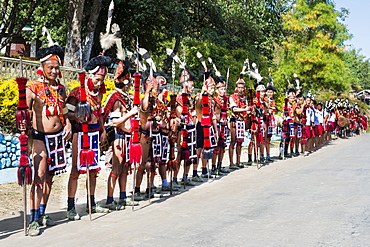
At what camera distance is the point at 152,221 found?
6.95m

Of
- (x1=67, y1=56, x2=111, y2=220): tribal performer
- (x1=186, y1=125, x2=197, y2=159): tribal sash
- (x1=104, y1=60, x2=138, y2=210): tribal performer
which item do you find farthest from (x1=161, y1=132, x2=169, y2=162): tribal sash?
(x1=67, y1=56, x2=111, y2=220): tribal performer

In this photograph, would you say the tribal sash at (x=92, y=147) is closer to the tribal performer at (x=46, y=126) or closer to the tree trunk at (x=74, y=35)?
the tribal performer at (x=46, y=126)

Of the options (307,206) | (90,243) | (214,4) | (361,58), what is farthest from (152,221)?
(361,58)

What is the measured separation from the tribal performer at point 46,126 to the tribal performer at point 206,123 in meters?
4.14

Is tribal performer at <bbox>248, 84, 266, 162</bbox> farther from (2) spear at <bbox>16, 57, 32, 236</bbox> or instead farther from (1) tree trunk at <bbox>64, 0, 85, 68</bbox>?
(2) spear at <bbox>16, 57, 32, 236</bbox>

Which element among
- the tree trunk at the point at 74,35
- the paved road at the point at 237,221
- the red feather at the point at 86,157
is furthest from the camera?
the tree trunk at the point at 74,35

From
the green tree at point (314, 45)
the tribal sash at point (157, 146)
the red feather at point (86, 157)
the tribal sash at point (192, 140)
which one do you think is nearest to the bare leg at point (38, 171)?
the red feather at point (86, 157)

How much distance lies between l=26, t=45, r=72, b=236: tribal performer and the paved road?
495 mm

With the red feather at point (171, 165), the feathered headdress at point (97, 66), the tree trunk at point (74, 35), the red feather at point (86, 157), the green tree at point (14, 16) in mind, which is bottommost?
the red feather at point (171, 165)

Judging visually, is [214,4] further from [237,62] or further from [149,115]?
[149,115]

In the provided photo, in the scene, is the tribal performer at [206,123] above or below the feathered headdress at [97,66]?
below

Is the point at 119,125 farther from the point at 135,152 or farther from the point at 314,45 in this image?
the point at 314,45

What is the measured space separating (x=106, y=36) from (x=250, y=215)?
3596 millimetres

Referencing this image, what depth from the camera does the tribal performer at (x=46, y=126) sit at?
6566mm
